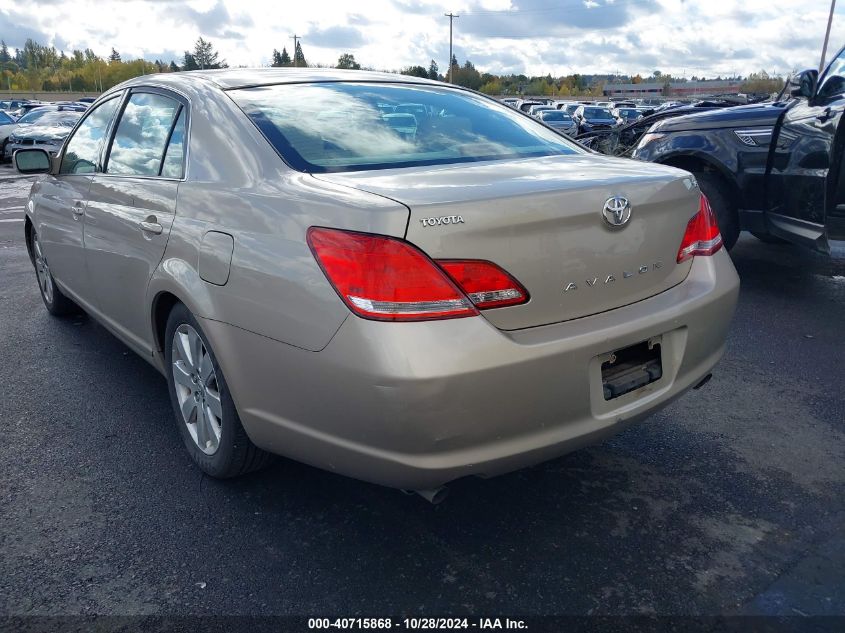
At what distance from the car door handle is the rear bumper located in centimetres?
66

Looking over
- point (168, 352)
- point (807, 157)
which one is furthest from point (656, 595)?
point (807, 157)

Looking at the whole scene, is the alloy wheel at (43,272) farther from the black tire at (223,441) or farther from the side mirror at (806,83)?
the side mirror at (806,83)

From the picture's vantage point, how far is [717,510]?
2713mm

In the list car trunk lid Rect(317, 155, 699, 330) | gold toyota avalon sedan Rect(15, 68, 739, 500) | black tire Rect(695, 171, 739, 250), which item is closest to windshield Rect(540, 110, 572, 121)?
black tire Rect(695, 171, 739, 250)

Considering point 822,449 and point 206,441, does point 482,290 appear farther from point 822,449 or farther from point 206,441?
point 822,449

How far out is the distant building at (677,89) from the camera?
104 m

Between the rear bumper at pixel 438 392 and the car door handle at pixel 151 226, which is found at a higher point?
the car door handle at pixel 151 226

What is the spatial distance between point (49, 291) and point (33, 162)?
3.52 ft

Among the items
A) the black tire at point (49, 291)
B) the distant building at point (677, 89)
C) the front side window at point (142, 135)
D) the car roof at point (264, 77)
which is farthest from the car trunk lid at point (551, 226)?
the distant building at point (677, 89)

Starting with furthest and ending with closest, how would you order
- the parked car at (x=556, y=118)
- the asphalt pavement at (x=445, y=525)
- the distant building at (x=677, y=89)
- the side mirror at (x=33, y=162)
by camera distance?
the distant building at (x=677, y=89), the parked car at (x=556, y=118), the side mirror at (x=33, y=162), the asphalt pavement at (x=445, y=525)

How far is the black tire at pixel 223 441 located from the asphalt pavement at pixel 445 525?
10cm

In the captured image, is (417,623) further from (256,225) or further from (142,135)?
(142,135)

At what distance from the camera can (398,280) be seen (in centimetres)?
207

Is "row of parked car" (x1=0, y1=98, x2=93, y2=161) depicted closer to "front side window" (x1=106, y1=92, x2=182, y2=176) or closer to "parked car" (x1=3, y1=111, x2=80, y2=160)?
"parked car" (x1=3, y1=111, x2=80, y2=160)
